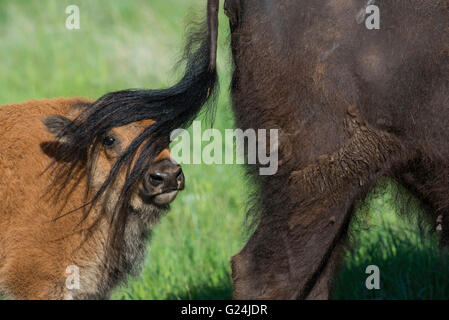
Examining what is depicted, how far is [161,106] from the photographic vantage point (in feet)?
11.9

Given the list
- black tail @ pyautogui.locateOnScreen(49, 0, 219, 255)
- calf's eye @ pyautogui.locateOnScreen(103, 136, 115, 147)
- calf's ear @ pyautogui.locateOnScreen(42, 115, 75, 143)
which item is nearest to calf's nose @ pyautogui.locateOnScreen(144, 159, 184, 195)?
black tail @ pyautogui.locateOnScreen(49, 0, 219, 255)

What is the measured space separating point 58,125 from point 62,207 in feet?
1.66

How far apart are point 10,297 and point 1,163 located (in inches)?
32.1

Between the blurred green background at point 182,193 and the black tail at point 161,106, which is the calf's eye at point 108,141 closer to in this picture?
the black tail at point 161,106

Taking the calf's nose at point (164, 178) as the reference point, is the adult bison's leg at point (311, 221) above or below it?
below

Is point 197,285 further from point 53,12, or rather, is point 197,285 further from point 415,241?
point 53,12

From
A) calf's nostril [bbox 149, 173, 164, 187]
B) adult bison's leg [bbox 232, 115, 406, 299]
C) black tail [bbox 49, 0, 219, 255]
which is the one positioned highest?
black tail [bbox 49, 0, 219, 255]

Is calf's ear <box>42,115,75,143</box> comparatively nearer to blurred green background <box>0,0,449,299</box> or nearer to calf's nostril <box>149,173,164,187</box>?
calf's nostril <box>149,173,164,187</box>

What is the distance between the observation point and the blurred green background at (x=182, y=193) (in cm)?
490

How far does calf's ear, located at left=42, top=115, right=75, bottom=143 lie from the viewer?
3.98 metres

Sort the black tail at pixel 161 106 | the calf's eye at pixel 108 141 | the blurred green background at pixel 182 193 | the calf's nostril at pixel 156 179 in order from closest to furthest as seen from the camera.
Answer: the black tail at pixel 161 106, the calf's nostril at pixel 156 179, the calf's eye at pixel 108 141, the blurred green background at pixel 182 193

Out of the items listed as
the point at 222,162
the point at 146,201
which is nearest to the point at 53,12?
the point at 222,162

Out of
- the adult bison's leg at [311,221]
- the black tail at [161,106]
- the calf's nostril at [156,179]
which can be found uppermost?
the black tail at [161,106]

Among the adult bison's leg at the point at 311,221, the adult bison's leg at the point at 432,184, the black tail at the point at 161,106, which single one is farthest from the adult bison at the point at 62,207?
the adult bison's leg at the point at 432,184
